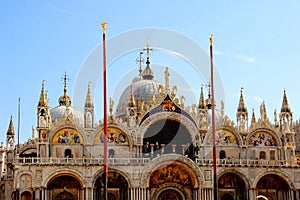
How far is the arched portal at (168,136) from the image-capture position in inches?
2189

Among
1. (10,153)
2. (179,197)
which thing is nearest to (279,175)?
(179,197)

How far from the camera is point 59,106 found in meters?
73.1

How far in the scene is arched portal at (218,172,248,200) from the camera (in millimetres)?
54750

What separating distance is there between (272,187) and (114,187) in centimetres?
1632

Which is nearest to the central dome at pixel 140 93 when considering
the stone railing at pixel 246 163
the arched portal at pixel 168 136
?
the arched portal at pixel 168 136

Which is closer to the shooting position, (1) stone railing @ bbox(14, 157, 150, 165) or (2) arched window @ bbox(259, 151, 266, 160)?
(1) stone railing @ bbox(14, 157, 150, 165)

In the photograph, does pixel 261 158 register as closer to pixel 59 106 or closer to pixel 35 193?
pixel 35 193

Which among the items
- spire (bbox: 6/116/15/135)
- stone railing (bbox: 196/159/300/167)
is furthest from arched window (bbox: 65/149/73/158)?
spire (bbox: 6/116/15/135)

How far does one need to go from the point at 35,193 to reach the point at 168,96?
53.4ft

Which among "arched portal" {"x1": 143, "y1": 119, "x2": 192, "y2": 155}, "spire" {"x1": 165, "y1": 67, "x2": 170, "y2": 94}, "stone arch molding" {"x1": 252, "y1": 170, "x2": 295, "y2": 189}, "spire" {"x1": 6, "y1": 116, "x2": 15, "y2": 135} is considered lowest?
"stone arch molding" {"x1": 252, "y1": 170, "x2": 295, "y2": 189}

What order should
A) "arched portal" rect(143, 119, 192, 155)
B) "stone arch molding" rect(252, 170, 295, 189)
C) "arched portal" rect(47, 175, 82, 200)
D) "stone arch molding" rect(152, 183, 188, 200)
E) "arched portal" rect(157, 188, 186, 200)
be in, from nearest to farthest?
"arched portal" rect(47, 175, 82, 200)
"stone arch molding" rect(152, 183, 188, 200)
"arched portal" rect(157, 188, 186, 200)
"stone arch molding" rect(252, 170, 295, 189)
"arched portal" rect(143, 119, 192, 155)

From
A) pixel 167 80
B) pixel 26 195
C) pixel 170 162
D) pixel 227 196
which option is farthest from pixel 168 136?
pixel 26 195

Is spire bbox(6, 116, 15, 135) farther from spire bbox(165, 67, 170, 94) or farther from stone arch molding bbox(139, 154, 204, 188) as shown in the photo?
stone arch molding bbox(139, 154, 204, 188)

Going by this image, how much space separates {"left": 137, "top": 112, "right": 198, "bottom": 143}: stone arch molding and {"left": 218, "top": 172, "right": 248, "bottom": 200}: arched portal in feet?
17.4
